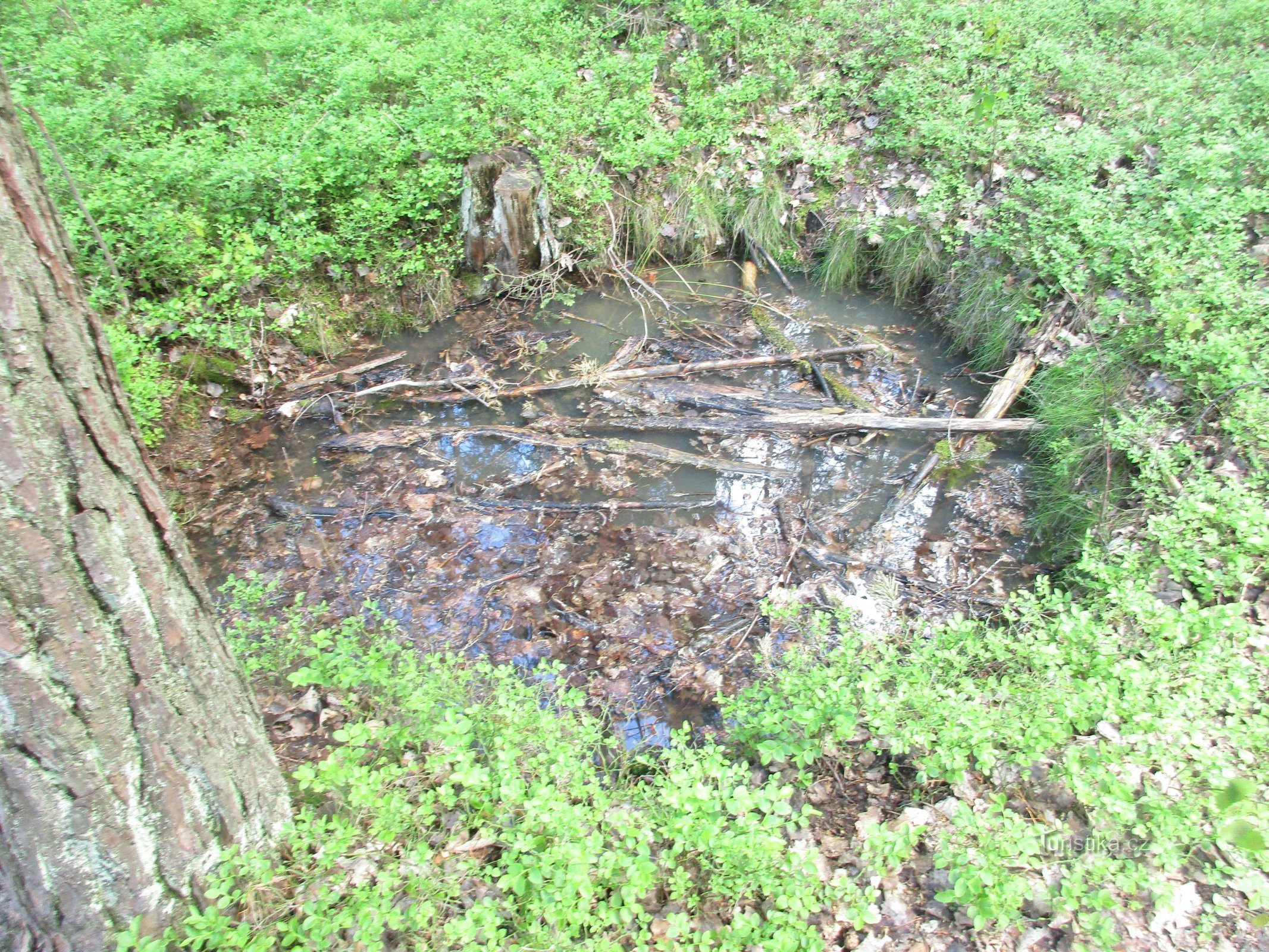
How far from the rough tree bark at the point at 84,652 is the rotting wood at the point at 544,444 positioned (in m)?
3.23

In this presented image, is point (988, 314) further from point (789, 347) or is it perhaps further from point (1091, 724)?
point (1091, 724)

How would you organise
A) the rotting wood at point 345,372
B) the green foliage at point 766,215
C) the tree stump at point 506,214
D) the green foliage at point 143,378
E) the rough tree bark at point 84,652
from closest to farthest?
the rough tree bark at point 84,652 < the green foliage at point 143,378 < the rotting wood at point 345,372 < the tree stump at point 506,214 < the green foliage at point 766,215

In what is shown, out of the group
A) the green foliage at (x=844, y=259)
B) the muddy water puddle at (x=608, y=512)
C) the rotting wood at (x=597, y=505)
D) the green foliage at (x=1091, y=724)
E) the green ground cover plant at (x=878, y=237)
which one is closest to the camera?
the green foliage at (x=1091, y=724)

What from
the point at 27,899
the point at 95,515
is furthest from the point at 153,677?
the point at 27,899

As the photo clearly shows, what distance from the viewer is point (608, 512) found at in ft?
15.4

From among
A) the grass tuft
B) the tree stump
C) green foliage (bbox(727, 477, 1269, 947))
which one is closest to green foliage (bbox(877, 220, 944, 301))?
the grass tuft

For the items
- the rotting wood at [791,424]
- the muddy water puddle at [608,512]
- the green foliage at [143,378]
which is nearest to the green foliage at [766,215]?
the muddy water puddle at [608,512]

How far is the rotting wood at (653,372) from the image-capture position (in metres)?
5.52

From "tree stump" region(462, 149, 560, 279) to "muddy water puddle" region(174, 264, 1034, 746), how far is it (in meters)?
0.62

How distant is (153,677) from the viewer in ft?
5.60

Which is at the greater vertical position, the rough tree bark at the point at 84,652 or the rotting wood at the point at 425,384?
the rough tree bark at the point at 84,652

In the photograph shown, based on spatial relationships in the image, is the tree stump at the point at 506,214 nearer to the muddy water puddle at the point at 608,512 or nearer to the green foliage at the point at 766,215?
the muddy water puddle at the point at 608,512

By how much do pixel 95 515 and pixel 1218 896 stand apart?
3.54m

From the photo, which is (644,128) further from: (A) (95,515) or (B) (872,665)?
(A) (95,515)
